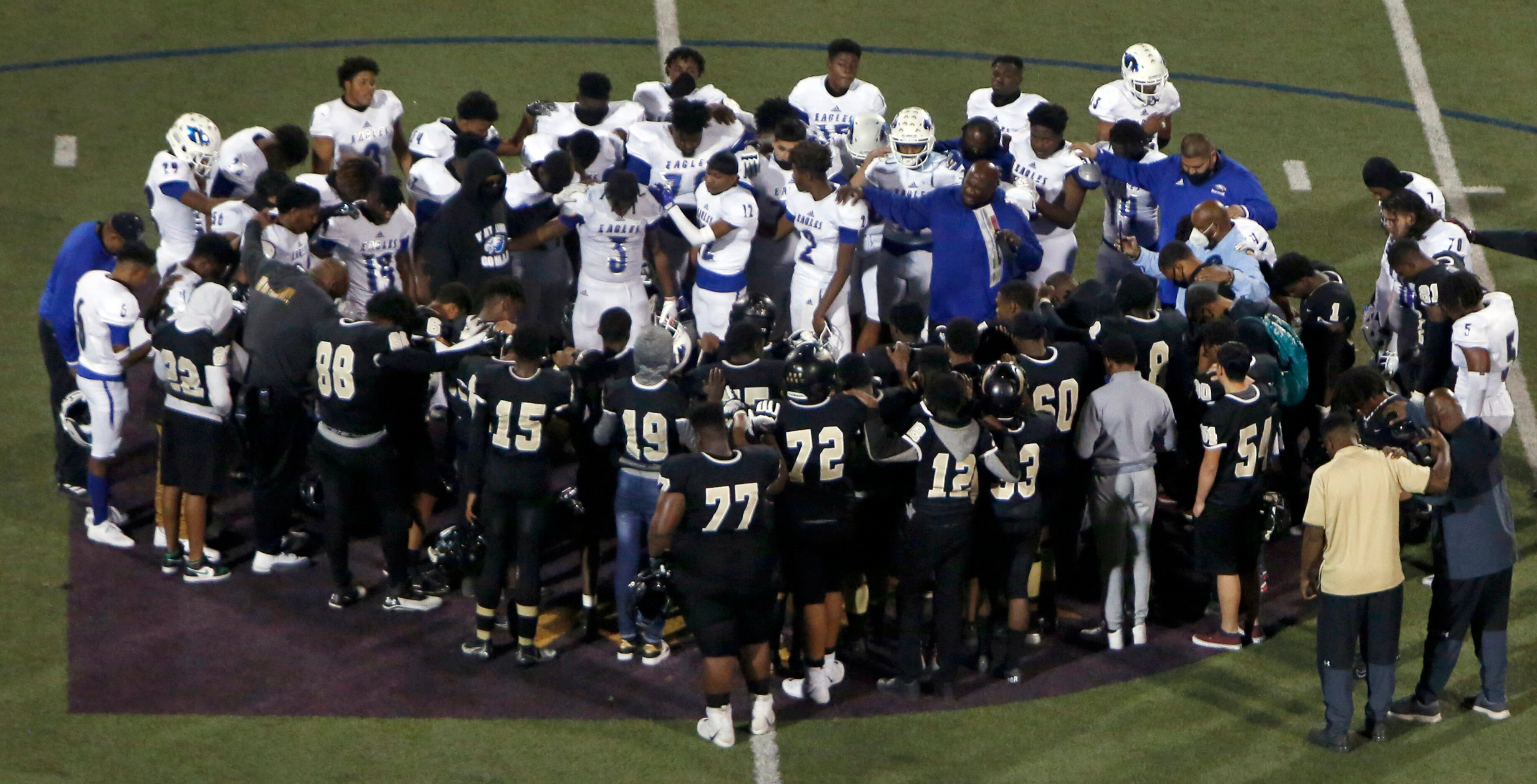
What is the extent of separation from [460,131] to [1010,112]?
3.99 m

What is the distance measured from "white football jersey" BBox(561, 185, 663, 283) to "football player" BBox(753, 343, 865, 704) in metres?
2.40

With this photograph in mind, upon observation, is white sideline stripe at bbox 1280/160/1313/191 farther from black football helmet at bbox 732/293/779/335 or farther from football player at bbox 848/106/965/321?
black football helmet at bbox 732/293/779/335

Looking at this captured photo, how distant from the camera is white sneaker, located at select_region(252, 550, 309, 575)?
1145 centimetres

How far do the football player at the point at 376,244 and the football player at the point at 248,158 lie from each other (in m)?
0.79

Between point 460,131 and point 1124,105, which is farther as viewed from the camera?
point 1124,105

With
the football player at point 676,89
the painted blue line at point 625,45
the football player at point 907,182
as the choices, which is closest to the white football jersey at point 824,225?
the football player at point 907,182

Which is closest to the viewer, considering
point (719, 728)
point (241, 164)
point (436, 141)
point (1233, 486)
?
point (719, 728)

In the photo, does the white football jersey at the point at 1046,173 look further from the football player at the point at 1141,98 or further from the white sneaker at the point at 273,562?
the white sneaker at the point at 273,562

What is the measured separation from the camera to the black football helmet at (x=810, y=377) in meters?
9.84

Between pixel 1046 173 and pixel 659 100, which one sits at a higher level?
pixel 659 100

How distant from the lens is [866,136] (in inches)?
520

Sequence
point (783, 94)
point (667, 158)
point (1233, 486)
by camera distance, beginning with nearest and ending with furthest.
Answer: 1. point (1233, 486)
2. point (667, 158)
3. point (783, 94)

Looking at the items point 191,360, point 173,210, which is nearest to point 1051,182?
point 191,360

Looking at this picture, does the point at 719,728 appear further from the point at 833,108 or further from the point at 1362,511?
the point at 833,108
